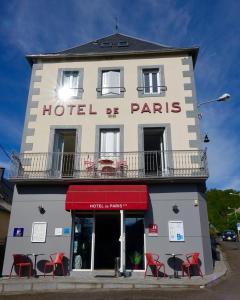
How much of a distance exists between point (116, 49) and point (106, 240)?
31.8ft

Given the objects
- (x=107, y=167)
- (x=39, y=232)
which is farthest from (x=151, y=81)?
(x=39, y=232)

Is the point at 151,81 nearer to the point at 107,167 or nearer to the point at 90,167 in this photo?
the point at 107,167

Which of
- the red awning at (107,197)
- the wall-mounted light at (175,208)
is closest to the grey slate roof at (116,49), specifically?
the red awning at (107,197)

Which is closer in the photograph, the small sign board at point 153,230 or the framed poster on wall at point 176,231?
the framed poster on wall at point 176,231

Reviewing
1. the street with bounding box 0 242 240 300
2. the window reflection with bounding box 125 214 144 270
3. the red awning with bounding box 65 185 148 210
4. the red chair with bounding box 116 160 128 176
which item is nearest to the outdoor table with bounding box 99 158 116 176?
the red chair with bounding box 116 160 128 176

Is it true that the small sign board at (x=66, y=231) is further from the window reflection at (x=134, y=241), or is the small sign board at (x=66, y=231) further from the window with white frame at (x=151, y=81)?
the window with white frame at (x=151, y=81)

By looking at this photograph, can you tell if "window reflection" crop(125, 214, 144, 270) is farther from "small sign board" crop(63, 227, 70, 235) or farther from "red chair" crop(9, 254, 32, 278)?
"red chair" crop(9, 254, 32, 278)

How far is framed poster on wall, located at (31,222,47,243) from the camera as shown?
1147 centimetres

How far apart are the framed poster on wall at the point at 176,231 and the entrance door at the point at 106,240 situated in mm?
2131

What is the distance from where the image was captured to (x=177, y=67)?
47.2 feet

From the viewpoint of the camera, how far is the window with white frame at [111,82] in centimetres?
1414

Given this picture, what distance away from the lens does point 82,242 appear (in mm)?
11766

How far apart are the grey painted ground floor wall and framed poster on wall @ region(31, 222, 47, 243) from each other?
12 centimetres

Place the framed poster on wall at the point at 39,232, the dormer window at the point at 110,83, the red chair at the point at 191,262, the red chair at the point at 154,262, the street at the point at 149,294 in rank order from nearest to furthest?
1. the street at the point at 149,294
2. the red chair at the point at 191,262
3. the red chair at the point at 154,262
4. the framed poster on wall at the point at 39,232
5. the dormer window at the point at 110,83
